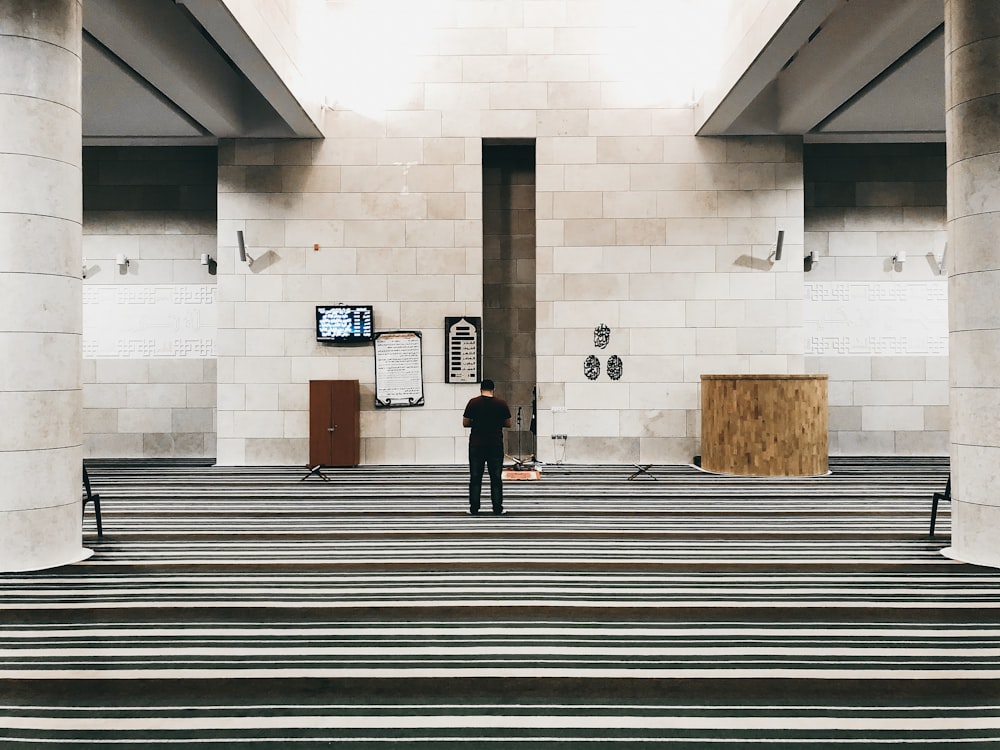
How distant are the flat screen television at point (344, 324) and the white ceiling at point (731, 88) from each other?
2.74 m

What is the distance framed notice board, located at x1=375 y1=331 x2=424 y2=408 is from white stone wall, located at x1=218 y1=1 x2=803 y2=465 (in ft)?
0.59

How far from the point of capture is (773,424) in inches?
378

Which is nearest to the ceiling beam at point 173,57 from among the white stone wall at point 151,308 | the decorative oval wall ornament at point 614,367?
the white stone wall at point 151,308

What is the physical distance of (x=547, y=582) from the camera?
4992 mm

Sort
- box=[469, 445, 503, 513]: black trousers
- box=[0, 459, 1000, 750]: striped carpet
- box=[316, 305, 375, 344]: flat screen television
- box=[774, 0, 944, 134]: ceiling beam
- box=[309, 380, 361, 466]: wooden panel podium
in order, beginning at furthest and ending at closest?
box=[316, 305, 375, 344]: flat screen television
box=[309, 380, 361, 466]: wooden panel podium
box=[774, 0, 944, 134]: ceiling beam
box=[469, 445, 503, 513]: black trousers
box=[0, 459, 1000, 750]: striped carpet

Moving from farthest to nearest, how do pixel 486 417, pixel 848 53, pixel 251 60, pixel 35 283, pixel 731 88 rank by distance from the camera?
pixel 731 88
pixel 848 53
pixel 251 60
pixel 486 417
pixel 35 283

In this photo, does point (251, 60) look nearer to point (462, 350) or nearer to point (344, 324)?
point (344, 324)

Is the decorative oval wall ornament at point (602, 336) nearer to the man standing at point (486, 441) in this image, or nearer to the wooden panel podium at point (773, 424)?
the wooden panel podium at point (773, 424)

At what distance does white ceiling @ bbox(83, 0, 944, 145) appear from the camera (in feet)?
26.4

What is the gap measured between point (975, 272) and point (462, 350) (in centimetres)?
726

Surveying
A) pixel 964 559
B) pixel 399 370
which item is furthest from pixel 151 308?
pixel 964 559

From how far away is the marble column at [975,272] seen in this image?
17.6ft

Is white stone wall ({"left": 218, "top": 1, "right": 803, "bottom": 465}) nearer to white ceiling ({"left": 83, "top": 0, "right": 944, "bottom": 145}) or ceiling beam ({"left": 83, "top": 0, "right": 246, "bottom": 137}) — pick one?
white ceiling ({"left": 83, "top": 0, "right": 944, "bottom": 145})

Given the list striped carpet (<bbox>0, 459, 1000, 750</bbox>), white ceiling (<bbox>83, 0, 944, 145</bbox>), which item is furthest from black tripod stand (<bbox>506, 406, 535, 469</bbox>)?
white ceiling (<bbox>83, 0, 944, 145</bbox>)
